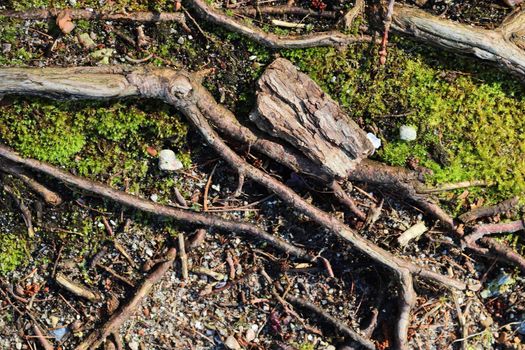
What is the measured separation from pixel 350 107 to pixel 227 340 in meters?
2.15

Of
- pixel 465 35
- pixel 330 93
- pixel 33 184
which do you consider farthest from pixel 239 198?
pixel 465 35

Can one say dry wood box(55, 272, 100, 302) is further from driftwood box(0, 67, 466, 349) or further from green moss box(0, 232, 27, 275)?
driftwood box(0, 67, 466, 349)

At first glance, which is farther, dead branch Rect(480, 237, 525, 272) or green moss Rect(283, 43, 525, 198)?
dead branch Rect(480, 237, 525, 272)

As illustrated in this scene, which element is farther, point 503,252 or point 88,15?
point 503,252

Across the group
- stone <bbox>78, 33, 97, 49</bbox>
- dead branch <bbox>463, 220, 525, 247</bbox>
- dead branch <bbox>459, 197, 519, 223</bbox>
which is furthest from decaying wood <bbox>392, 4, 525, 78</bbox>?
stone <bbox>78, 33, 97, 49</bbox>

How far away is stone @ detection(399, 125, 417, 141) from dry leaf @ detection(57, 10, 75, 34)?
270 centimetres

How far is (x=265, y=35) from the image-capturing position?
164 inches

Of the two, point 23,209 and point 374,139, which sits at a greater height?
point 374,139

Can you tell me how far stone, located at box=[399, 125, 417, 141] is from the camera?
4.27 metres

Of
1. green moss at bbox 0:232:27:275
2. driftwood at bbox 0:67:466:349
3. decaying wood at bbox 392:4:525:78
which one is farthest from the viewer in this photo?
green moss at bbox 0:232:27:275

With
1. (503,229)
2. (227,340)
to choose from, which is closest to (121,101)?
(227,340)

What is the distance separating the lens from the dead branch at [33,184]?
4.30m

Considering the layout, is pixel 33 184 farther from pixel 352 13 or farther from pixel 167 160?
pixel 352 13

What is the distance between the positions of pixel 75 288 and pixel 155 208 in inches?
37.8
